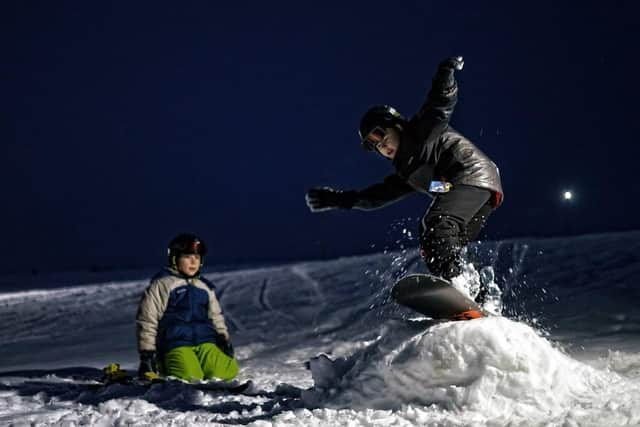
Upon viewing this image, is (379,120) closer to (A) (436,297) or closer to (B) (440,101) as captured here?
(B) (440,101)

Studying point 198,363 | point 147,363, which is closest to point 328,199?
point 198,363

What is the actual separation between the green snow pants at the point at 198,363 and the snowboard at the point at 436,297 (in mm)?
2581

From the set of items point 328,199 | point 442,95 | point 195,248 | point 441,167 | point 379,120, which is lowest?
point 195,248

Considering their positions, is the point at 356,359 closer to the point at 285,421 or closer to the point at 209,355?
the point at 285,421

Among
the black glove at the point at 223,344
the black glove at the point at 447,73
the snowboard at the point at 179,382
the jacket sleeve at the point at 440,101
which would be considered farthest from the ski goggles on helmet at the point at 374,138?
the black glove at the point at 223,344

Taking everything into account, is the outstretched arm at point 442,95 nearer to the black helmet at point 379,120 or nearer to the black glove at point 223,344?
the black helmet at point 379,120

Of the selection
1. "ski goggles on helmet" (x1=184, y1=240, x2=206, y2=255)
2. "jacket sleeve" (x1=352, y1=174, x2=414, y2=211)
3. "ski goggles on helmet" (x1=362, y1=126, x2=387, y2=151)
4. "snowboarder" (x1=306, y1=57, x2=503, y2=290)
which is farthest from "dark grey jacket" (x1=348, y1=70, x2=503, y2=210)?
"ski goggles on helmet" (x1=184, y1=240, x2=206, y2=255)

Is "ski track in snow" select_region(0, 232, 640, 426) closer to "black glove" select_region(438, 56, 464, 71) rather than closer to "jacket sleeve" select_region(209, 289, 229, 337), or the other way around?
"jacket sleeve" select_region(209, 289, 229, 337)

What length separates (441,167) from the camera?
369cm

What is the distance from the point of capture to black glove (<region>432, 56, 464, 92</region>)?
3357 millimetres

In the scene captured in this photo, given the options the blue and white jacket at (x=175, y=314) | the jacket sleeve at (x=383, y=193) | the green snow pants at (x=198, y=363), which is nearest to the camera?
the jacket sleeve at (x=383, y=193)

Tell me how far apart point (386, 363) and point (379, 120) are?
5.06ft

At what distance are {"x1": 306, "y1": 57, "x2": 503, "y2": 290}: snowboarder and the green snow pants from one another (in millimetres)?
2661

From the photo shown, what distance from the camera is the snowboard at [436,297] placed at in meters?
3.18
